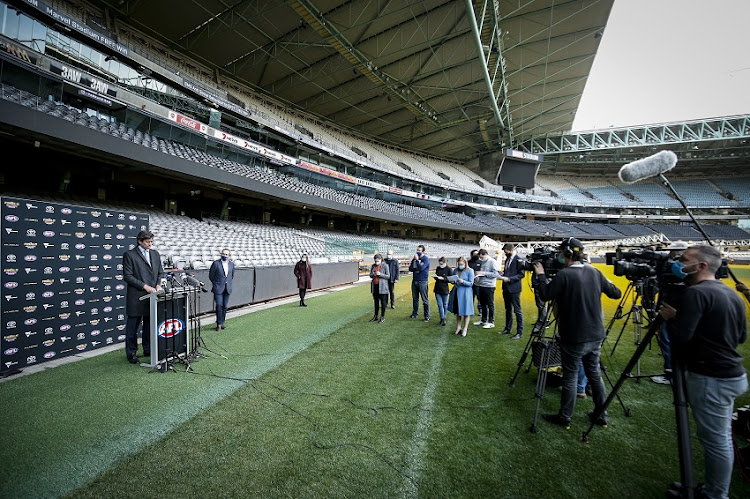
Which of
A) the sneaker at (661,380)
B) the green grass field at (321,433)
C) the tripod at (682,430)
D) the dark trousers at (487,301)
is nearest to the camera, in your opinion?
the tripod at (682,430)

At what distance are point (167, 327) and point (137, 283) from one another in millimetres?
785

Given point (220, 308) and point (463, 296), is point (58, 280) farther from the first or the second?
point (463, 296)

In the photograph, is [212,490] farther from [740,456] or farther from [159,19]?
[159,19]

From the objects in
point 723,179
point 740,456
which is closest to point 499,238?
point 723,179

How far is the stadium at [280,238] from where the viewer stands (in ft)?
8.50

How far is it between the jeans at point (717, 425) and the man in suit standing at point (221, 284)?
284 inches

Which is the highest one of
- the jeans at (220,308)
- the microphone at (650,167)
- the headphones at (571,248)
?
the microphone at (650,167)

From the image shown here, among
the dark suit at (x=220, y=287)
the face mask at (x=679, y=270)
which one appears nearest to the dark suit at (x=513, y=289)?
the face mask at (x=679, y=270)

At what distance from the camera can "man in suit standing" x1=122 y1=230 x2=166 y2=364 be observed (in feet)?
15.2

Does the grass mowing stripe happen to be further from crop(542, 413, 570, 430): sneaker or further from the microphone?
the microphone

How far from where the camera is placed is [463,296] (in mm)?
6453

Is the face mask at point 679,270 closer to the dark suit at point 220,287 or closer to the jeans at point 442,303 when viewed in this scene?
the jeans at point 442,303

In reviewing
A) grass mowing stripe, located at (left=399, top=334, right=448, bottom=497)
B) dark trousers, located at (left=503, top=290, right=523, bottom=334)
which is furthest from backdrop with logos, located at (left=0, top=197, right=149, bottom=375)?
dark trousers, located at (left=503, top=290, right=523, bottom=334)

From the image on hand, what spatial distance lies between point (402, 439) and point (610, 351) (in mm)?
4899
